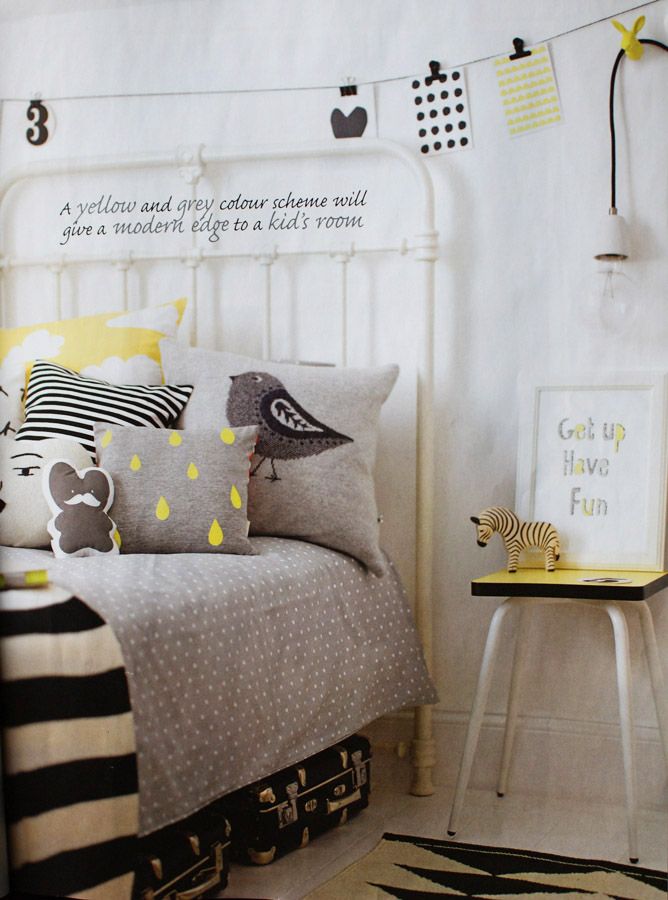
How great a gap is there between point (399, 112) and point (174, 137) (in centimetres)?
A: 44

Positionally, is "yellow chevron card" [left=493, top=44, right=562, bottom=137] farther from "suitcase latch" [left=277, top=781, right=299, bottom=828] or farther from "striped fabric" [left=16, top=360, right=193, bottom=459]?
"suitcase latch" [left=277, top=781, right=299, bottom=828]

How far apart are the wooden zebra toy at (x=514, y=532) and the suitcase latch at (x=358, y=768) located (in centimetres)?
36

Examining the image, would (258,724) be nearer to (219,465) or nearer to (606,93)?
(219,465)

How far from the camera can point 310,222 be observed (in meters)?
1.34

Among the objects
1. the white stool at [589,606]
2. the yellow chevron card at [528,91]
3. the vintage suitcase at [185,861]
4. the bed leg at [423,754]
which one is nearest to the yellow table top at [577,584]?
the white stool at [589,606]

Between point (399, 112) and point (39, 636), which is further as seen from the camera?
point (399, 112)

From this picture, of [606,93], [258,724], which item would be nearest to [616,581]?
[258,724]

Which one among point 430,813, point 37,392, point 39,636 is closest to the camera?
point 39,636

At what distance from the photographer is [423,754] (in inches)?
60.7

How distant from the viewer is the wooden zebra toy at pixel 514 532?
143 centimetres

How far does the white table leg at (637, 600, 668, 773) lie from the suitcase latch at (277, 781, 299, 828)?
0.48m

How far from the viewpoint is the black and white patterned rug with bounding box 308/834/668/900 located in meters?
1.11

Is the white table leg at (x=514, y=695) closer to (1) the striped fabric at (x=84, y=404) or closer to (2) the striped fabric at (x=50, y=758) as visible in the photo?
(1) the striped fabric at (x=84, y=404)

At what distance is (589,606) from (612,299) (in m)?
0.45
